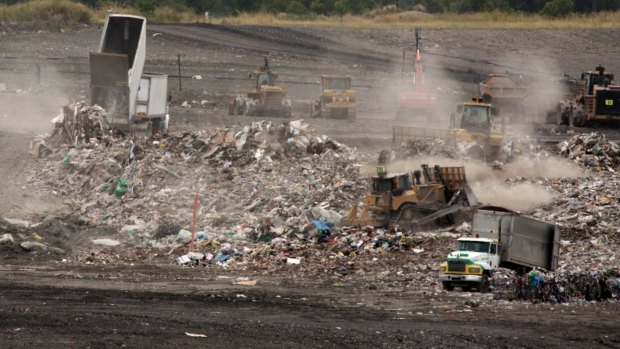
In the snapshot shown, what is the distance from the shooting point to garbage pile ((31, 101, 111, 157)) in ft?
108

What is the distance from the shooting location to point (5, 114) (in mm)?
41000

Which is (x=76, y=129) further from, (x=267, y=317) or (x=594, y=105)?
(x=267, y=317)

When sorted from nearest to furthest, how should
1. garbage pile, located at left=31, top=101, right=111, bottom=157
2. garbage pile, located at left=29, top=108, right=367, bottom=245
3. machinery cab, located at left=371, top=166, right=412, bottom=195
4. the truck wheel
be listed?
the truck wheel → machinery cab, located at left=371, top=166, right=412, bottom=195 → garbage pile, located at left=29, top=108, right=367, bottom=245 → garbage pile, located at left=31, top=101, right=111, bottom=157

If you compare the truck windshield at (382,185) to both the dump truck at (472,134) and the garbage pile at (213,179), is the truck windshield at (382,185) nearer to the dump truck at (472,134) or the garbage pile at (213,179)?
the garbage pile at (213,179)

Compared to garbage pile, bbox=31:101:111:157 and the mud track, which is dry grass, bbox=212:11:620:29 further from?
the mud track

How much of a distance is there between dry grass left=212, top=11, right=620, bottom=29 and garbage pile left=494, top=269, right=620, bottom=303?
46487mm

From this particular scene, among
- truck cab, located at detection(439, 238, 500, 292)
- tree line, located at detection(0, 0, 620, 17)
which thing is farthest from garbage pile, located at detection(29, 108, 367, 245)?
tree line, located at detection(0, 0, 620, 17)

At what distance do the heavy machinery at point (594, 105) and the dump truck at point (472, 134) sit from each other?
346 inches

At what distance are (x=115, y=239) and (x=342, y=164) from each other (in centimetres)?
681

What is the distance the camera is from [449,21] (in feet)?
218

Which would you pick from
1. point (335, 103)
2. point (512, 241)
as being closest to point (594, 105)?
point (335, 103)

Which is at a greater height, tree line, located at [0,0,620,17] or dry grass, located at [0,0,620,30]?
tree line, located at [0,0,620,17]

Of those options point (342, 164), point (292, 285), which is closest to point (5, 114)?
point (342, 164)

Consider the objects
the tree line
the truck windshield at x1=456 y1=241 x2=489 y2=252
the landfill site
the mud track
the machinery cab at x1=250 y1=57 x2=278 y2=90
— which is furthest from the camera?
the tree line
